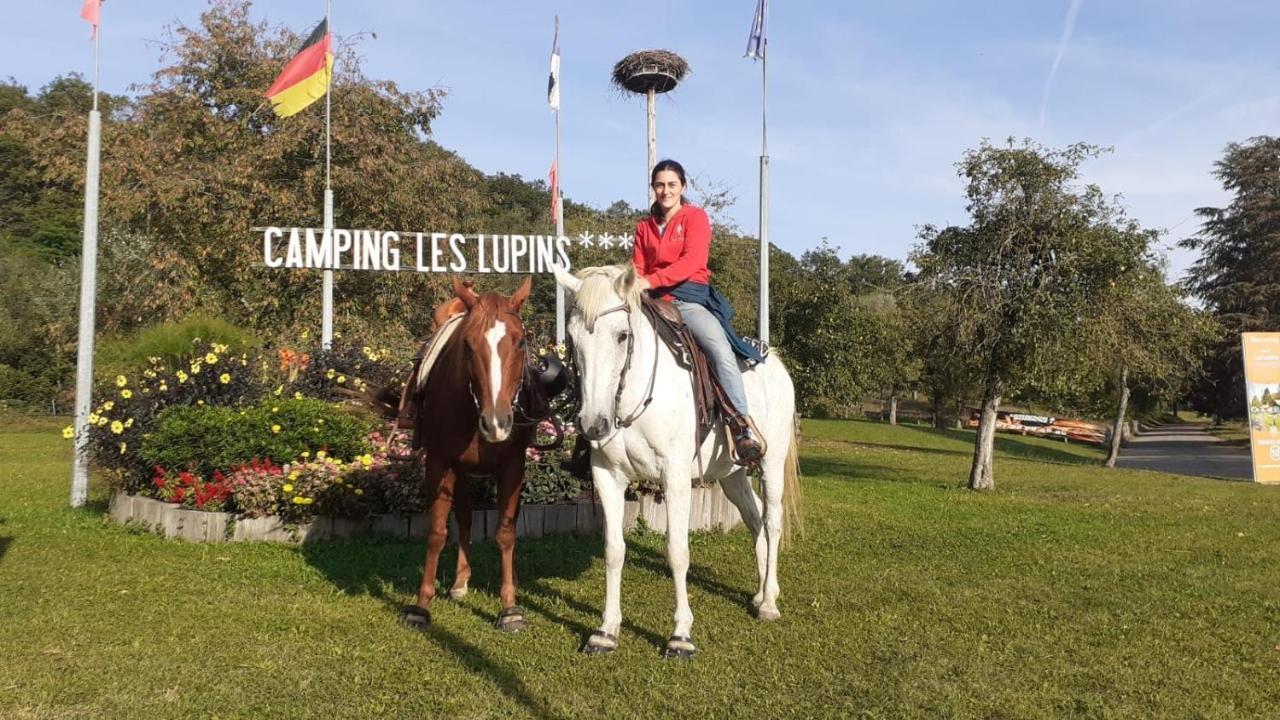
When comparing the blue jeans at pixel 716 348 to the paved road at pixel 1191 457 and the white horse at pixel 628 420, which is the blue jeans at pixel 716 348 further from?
the paved road at pixel 1191 457

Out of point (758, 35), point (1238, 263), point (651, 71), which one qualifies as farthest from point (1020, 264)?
point (1238, 263)

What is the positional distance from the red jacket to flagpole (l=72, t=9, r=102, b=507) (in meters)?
8.31

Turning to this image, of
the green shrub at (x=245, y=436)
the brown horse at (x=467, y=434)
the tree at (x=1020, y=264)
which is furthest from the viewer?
the tree at (x=1020, y=264)

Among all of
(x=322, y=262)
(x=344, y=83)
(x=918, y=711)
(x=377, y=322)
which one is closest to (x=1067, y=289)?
(x=918, y=711)

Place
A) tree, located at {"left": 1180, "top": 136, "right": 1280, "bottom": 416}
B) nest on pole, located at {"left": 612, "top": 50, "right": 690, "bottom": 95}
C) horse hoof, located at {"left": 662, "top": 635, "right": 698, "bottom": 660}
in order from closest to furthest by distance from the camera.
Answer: horse hoof, located at {"left": 662, "top": 635, "right": 698, "bottom": 660}
nest on pole, located at {"left": 612, "top": 50, "right": 690, "bottom": 95}
tree, located at {"left": 1180, "top": 136, "right": 1280, "bottom": 416}

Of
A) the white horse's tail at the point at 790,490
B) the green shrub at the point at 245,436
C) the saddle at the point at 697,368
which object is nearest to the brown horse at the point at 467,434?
the saddle at the point at 697,368

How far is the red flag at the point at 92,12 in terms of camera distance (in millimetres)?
11773

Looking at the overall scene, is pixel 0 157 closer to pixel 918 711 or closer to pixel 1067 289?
pixel 1067 289

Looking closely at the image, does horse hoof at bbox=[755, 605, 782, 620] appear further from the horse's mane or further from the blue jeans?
the horse's mane

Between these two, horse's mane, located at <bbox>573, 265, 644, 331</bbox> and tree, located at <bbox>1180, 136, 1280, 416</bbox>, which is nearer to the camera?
horse's mane, located at <bbox>573, 265, 644, 331</bbox>

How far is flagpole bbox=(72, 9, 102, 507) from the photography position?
10.3 metres

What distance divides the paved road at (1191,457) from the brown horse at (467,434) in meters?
23.2

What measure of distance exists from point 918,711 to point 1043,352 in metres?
12.1

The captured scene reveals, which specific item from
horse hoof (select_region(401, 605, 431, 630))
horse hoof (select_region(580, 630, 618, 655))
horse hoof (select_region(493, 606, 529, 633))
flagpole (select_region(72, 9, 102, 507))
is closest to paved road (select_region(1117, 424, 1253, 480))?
horse hoof (select_region(580, 630, 618, 655))
